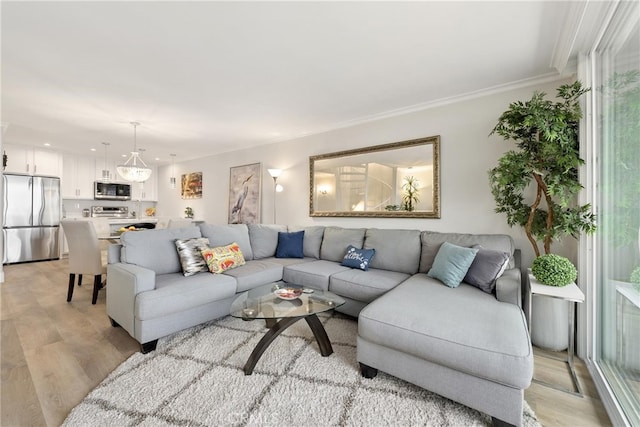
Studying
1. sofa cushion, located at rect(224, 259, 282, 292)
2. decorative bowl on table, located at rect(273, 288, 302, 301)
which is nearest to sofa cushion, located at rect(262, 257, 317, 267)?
sofa cushion, located at rect(224, 259, 282, 292)

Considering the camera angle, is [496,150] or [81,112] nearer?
[496,150]

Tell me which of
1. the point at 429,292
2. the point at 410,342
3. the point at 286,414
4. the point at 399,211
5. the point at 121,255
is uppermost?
the point at 399,211

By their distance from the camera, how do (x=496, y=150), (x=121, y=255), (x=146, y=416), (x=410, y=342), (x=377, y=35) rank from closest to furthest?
1. (x=146, y=416)
2. (x=410, y=342)
3. (x=377, y=35)
4. (x=121, y=255)
5. (x=496, y=150)

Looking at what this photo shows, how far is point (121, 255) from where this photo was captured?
252cm

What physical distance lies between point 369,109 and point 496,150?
1479mm

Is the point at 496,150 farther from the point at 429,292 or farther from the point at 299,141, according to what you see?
the point at 299,141

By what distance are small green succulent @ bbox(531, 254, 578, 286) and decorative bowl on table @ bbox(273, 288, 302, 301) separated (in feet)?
5.74

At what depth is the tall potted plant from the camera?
199 centimetres

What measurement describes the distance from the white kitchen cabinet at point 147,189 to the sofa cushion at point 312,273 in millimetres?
5933

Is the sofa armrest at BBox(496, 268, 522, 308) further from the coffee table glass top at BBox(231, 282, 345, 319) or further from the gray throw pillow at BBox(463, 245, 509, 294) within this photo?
the coffee table glass top at BBox(231, 282, 345, 319)

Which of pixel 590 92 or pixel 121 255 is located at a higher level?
pixel 590 92

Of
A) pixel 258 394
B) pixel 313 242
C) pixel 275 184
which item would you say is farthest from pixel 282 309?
pixel 275 184

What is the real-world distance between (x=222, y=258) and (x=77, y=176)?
18.7 ft

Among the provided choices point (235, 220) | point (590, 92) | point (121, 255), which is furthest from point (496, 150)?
point (235, 220)
